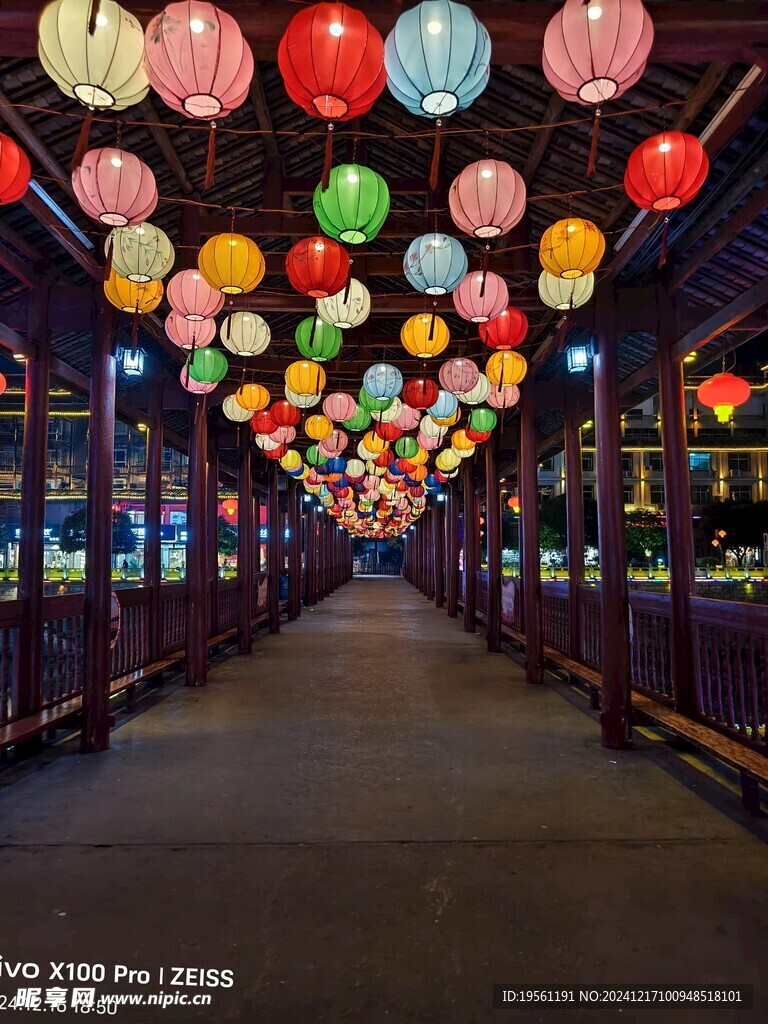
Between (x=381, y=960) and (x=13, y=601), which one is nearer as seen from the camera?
(x=381, y=960)

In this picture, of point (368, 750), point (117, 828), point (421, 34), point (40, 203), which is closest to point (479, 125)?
point (421, 34)

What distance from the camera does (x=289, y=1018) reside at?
239 cm

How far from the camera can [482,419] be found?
1005cm

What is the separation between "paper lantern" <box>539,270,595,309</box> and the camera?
6.05 meters

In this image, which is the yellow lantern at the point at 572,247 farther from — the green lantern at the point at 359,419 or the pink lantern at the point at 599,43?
the green lantern at the point at 359,419

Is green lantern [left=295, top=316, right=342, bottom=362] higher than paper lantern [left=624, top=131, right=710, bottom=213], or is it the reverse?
paper lantern [left=624, top=131, right=710, bottom=213]

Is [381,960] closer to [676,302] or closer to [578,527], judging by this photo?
[676,302]

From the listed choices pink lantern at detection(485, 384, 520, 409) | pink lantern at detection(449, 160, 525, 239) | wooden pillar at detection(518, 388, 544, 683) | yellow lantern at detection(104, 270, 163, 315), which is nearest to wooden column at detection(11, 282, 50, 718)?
yellow lantern at detection(104, 270, 163, 315)

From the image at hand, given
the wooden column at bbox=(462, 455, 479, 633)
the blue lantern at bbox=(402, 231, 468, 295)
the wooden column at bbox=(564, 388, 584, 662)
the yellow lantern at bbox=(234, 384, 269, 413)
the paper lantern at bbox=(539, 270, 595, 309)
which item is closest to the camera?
the blue lantern at bbox=(402, 231, 468, 295)

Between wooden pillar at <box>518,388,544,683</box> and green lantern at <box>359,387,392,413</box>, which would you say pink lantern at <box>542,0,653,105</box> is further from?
wooden pillar at <box>518,388,544,683</box>

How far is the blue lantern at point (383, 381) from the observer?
816cm

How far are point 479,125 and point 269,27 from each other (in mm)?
2723

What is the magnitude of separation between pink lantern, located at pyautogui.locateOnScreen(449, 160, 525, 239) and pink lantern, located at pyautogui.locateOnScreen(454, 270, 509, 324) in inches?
47.1

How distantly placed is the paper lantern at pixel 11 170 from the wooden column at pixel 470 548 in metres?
12.4
